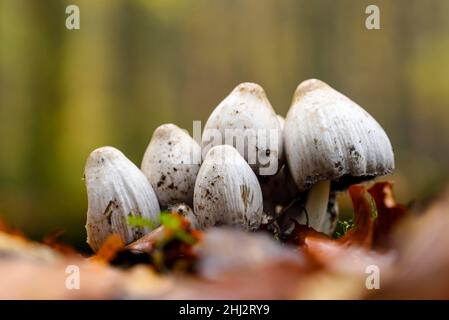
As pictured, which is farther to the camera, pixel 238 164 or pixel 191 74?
pixel 191 74

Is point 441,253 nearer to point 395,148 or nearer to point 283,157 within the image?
point 283,157

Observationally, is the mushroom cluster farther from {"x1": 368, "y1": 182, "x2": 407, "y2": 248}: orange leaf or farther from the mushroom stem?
{"x1": 368, "y1": 182, "x2": 407, "y2": 248}: orange leaf

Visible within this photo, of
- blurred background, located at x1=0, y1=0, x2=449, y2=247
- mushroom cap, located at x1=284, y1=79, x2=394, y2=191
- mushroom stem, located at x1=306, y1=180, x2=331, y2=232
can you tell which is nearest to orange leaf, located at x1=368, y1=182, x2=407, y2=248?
mushroom cap, located at x1=284, y1=79, x2=394, y2=191

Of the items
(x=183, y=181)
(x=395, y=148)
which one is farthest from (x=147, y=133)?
(x=183, y=181)

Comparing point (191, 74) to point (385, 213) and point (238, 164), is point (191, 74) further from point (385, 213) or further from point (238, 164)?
point (385, 213)

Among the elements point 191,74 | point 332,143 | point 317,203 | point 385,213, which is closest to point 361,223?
point 385,213

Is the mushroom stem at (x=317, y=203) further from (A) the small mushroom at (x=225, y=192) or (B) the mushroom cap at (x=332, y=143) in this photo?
(A) the small mushroom at (x=225, y=192)
